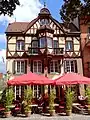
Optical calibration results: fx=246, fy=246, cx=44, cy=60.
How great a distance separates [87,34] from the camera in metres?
32.7

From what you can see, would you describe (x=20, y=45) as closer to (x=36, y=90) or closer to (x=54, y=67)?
(x=54, y=67)

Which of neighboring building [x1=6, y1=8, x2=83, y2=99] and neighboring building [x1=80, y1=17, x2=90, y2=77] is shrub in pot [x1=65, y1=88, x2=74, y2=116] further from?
neighboring building [x1=80, y1=17, x2=90, y2=77]

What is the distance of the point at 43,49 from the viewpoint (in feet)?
102

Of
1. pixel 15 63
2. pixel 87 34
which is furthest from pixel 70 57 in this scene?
pixel 15 63

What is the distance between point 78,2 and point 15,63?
58.9 feet

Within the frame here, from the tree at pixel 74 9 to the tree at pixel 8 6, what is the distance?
478cm

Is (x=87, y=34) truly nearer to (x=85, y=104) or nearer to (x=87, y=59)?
(x=87, y=59)

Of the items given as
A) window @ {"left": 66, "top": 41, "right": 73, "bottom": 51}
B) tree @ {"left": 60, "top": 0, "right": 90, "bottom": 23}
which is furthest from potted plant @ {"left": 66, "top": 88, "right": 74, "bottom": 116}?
window @ {"left": 66, "top": 41, "right": 73, "bottom": 51}

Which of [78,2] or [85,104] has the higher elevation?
[78,2]

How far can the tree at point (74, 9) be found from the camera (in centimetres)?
1448

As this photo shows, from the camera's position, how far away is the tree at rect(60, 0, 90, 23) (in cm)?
1448

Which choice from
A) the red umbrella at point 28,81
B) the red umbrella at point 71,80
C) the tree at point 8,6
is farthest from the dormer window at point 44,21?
the tree at point 8,6

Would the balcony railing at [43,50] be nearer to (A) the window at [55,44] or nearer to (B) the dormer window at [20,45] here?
(A) the window at [55,44]

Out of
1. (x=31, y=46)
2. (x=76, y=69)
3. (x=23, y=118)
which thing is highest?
(x=31, y=46)
